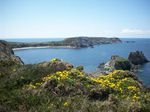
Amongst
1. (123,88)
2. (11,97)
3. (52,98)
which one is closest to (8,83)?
(11,97)

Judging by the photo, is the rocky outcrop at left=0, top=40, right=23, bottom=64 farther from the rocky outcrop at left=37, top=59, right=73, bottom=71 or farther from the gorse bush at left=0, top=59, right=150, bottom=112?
the rocky outcrop at left=37, top=59, right=73, bottom=71

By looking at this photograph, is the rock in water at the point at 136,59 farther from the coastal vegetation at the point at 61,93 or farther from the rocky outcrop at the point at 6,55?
the coastal vegetation at the point at 61,93

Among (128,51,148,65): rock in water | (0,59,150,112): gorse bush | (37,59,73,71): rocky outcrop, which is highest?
(37,59,73,71): rocky outcrop

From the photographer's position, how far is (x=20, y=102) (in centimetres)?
880

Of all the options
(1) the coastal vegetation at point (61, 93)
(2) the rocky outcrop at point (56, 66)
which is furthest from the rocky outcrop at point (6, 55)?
(2) the rocky outcrop at point (56, 66)

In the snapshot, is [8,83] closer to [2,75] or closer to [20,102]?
[2,75]

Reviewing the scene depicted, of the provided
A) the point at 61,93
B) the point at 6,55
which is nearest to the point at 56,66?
the point at 61,93

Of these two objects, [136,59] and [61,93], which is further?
[136,59]

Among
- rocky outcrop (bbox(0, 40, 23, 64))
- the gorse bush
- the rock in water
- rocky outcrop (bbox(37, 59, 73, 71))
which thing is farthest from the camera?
the rock in water

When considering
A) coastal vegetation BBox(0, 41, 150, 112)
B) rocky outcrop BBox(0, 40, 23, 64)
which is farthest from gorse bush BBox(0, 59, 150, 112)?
rocky outcrop BBox(0, 40, 23, 64)

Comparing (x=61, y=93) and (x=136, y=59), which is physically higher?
(x=61, y=93)

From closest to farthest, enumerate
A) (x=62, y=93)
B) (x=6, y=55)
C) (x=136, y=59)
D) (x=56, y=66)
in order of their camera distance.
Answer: (x=62, y=93) < (x=56, y=66) < (x=6, y=55) < (x=136, y=59)

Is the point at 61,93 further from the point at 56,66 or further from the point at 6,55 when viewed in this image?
the point at 6,55

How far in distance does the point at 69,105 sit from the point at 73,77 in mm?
3336
